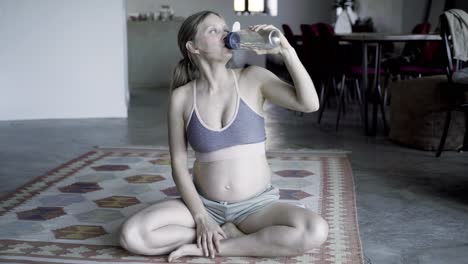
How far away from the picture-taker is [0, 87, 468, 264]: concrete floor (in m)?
2.31

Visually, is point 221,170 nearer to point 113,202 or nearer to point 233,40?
point 233,40

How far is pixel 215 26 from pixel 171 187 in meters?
1.29

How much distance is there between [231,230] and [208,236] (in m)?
0.12

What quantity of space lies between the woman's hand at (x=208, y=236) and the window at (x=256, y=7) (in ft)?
32.1

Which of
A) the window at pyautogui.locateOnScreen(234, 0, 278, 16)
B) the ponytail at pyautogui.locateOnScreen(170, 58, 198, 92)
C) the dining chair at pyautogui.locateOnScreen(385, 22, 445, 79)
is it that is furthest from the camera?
the window at pyautogui.locateOnScreen(234, 0, 278, 16)

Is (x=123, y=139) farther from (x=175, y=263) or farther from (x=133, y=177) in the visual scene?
(x=175, y=263)

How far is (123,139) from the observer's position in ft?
15.0

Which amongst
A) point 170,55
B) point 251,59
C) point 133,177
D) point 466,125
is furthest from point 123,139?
point 251,59

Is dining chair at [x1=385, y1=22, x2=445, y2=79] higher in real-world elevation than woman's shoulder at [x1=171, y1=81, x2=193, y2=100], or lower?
lower

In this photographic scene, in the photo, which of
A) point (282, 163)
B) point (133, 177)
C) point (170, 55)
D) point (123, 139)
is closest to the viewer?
point (133, 177)

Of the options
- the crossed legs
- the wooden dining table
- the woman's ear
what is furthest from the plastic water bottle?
the wooden dining table

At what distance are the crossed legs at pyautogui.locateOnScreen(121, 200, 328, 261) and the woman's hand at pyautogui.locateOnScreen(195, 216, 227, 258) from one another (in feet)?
0.07

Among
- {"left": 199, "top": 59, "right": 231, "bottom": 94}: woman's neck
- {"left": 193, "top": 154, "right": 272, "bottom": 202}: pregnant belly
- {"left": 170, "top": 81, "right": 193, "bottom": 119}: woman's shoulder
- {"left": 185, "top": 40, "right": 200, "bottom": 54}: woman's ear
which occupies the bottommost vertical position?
{"left": 193, "top": 154, "right": 272, "bottom": 202}: pregnant belly

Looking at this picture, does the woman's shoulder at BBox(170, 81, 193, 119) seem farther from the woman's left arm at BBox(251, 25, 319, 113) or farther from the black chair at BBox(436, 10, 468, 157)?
the black chair at BBox(436, 10, 468, 157)
